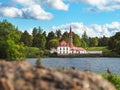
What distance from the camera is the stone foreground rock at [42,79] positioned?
399cm

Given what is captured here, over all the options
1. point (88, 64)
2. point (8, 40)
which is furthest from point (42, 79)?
point (8, 40)

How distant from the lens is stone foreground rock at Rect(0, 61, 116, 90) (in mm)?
3992

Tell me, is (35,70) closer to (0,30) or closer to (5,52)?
(5,52)

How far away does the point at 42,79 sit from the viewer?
13.2 feet

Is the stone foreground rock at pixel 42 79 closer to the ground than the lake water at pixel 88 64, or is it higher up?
higher up

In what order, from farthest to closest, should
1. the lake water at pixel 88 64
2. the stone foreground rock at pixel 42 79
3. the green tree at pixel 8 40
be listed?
the green tree at pixel 8 40
the lake water at pixel 88 64
the stone foreground rock at pixel 42 79

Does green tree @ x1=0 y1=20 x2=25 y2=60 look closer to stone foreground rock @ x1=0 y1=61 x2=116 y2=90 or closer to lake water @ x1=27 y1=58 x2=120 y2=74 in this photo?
lake water @ x1=27 y1=58 x2=120 y2=74

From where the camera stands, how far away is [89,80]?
13.9 feet

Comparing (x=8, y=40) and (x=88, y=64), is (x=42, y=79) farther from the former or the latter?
(x=8, y=40)

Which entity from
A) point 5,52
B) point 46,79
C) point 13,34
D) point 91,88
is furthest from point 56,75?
point 13,34

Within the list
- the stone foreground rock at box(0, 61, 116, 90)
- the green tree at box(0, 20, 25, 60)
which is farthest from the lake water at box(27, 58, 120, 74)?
the stone foreground rock at box(0, 61, 116, 90)

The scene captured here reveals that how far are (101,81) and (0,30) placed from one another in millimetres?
126260

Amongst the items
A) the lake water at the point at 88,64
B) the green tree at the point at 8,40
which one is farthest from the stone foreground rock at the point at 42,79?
the green tree at the point at 8,40

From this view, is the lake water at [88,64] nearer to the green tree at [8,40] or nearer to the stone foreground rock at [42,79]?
the green tree at [8,40]
